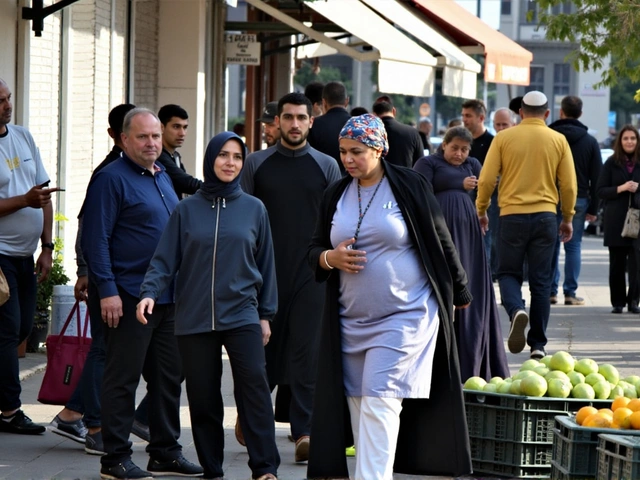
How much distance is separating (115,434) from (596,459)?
2416mm

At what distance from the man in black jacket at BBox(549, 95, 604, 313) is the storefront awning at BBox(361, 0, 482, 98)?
299 centimetres

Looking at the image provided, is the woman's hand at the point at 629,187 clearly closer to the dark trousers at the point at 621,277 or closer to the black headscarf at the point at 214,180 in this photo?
the dark trousers at the point at 621,277

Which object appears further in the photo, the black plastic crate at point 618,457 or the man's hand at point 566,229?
the man's hand at point 566,229

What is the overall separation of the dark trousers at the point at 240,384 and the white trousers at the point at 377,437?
77cm

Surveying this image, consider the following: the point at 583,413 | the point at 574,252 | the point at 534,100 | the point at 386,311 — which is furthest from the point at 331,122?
the point at 583,413

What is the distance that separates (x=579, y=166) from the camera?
14.2 metres

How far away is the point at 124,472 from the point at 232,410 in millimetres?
2065

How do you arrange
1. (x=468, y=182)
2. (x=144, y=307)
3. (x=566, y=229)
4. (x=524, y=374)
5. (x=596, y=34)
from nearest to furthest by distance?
(x=144, y=307)
(x=524, y=374)
(x=468, y=182)
(x=566, y=229)
(x=596, y=34)

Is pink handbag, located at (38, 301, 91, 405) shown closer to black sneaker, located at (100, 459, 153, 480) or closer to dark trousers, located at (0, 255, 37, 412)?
dark trousers, located at (0, 255, 37, 412)

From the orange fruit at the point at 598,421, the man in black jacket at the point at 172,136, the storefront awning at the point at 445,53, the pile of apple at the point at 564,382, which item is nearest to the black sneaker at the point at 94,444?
the man in black jacket at the point at 172,136

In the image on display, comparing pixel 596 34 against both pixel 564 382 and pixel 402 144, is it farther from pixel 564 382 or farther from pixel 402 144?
pixel 564 382

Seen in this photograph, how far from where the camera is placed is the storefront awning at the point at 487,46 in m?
18.5

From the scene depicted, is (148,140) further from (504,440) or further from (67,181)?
(67,181)

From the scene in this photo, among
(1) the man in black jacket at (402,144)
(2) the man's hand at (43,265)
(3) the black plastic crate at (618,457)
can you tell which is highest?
(1) the man in black jacket at (402,144)
